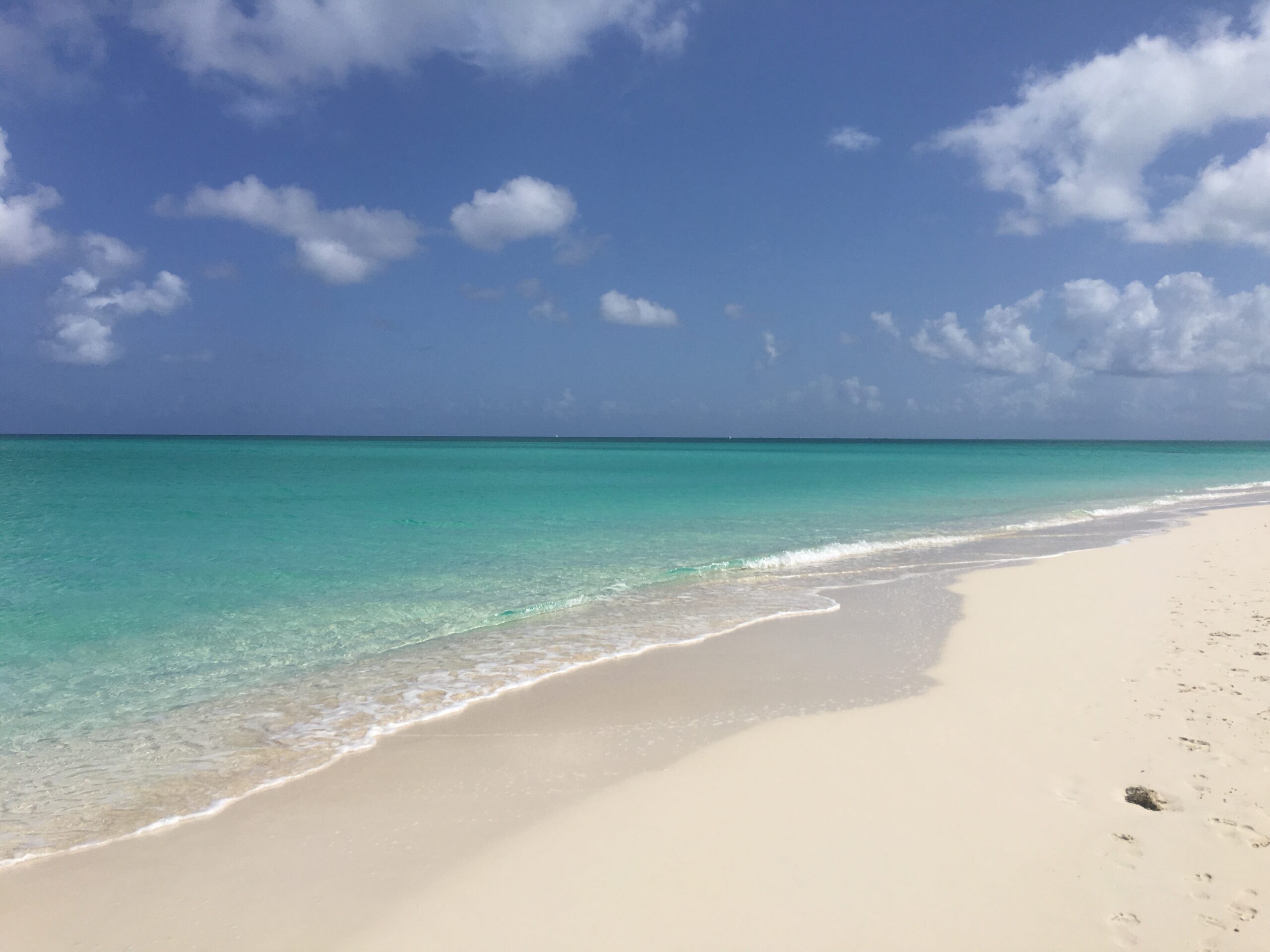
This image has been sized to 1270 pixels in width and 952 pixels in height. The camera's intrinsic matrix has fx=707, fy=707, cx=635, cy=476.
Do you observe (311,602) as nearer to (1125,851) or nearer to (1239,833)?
(1125,851)

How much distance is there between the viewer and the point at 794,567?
46.0ft

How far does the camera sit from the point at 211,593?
11570 mm

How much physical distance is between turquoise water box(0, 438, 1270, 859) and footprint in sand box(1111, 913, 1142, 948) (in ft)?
17.0

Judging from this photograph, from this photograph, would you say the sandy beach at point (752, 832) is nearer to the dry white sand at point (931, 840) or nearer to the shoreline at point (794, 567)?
the dry white sand at point (931, 840)

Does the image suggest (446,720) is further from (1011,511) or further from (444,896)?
(1011,511)

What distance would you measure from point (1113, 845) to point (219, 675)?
809 cm

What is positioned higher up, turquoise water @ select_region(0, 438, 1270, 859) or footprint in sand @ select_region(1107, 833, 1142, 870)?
footprint in sand @ select_region(1107, 833, 1142, 870)

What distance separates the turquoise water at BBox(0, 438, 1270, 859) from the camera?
223 inches

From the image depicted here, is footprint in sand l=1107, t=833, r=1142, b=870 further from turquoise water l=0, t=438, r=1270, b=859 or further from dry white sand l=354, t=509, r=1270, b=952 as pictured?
turquoise water l=0, t=438, r=1270, b=859

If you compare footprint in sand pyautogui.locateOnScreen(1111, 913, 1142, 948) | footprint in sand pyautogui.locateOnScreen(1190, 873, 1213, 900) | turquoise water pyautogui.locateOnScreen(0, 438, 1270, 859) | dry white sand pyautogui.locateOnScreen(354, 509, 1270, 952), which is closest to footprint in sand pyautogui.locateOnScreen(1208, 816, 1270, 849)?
dry white sand pyautogui.locateOnScreen(354, 509, 1270, 952)

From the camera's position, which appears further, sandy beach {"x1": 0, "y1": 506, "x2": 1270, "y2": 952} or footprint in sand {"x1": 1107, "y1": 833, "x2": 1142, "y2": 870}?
footprint in sand {"x1": 1107, "y1": 833, "x2": 1142, "y2": 870}

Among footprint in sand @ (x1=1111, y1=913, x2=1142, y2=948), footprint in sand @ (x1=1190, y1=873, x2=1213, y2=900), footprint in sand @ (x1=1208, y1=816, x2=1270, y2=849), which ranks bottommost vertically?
footprint in sand @ (x1=1111, y1=913, x2=1142, y2=948)

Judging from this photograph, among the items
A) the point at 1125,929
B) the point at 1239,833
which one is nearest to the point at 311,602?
the point at 1125,929

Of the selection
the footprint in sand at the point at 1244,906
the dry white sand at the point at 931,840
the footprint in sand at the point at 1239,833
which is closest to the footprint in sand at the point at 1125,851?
the dry white sand at the point at 931,840
